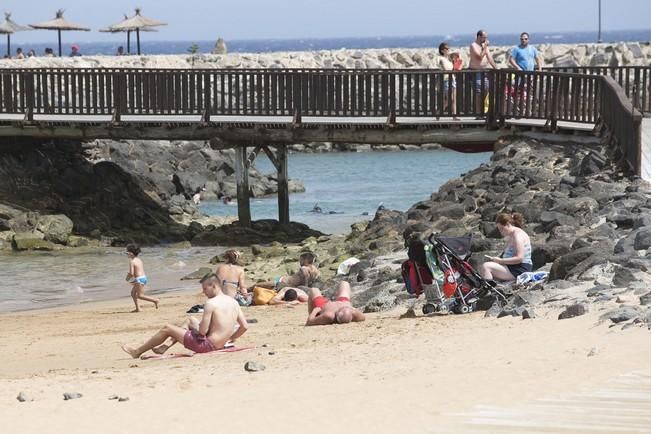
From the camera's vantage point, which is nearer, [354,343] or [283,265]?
[354,343]

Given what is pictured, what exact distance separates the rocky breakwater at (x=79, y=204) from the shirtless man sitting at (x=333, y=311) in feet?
40.3

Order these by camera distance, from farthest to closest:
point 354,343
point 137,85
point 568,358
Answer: point 137,85 → point 354,343 → point 568,358

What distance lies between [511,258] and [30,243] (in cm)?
1375

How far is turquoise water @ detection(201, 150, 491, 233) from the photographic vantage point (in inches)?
1426

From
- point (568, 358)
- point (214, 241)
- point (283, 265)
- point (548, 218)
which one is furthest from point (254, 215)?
point (568, 358)

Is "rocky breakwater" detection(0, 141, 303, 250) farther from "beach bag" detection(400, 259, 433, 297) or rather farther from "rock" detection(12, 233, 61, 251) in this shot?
"beach bag" detection(400, 259, 433, 297)

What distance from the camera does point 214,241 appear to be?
27.6 metres

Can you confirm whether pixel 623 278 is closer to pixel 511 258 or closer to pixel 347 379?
pixel 511 258

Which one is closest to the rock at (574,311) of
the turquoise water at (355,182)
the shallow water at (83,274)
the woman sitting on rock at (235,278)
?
the woman sitting on rock at (235,278)

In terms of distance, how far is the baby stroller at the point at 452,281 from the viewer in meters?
14.0

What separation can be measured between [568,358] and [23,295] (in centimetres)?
1243

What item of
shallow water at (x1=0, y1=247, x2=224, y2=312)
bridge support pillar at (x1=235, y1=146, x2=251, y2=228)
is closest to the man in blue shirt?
bridge support pillar at (x1=235, y1=146, x2=251, y2=228)

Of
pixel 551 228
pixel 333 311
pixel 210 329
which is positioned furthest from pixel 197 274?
pixel 210 329

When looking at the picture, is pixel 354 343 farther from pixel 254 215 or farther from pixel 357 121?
pixel 254 215
